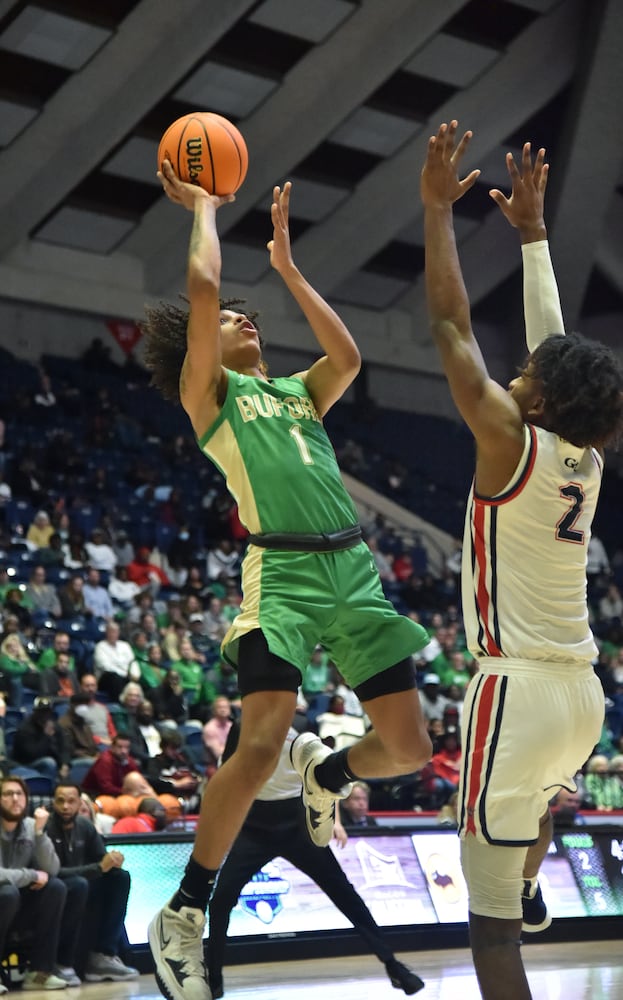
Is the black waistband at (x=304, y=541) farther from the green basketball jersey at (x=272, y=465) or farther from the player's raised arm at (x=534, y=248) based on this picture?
the player's raised arm at (x=534, y=248)

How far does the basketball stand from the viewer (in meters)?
5.14

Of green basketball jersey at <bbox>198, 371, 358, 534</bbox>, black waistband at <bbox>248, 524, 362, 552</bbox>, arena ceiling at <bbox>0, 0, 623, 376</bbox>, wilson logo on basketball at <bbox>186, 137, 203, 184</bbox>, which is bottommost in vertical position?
black waistband at <bbox>248, 524, 362, 552</bbox>

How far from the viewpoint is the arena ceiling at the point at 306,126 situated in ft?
61.6

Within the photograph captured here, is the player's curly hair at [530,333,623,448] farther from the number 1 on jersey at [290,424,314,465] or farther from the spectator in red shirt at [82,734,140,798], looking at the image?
the spectator in red shirt at [82,734,140,798]

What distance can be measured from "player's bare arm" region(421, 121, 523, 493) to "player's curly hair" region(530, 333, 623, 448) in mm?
131

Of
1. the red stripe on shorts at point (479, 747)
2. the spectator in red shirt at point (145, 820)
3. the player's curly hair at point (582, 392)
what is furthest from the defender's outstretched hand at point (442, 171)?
the spectator in red shirt at point (145, 820)

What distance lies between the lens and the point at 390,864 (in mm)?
10273

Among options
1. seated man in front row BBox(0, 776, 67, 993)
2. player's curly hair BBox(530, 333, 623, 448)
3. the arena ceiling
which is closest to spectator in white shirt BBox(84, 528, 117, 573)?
the arena ceiling

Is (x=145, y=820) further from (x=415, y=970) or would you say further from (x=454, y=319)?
(x=454, y=319)

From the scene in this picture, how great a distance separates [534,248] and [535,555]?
1307 mm

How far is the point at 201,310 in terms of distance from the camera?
4.77m

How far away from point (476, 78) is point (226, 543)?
30.0ft

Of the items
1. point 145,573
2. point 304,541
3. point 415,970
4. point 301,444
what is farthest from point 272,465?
point 145,573

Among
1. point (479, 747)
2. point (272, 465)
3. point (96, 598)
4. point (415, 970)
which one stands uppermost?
point (272, 465)
